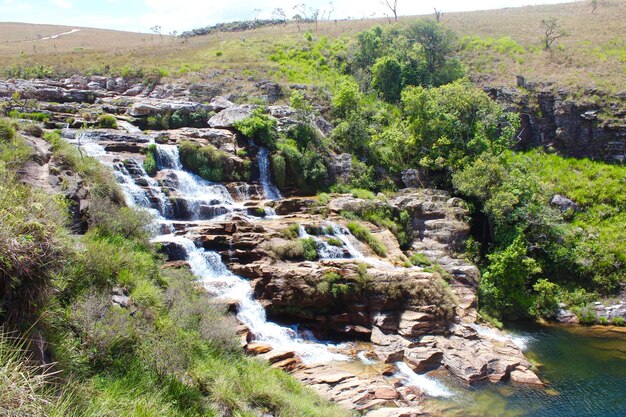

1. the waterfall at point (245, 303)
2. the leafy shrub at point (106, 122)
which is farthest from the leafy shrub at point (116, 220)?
the leafy shrub at point (106, 122)

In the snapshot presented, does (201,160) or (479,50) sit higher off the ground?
(479,50)

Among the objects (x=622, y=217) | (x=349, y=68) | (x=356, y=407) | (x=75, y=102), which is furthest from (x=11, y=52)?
(x=622, y=217)

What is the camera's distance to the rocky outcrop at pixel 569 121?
34.8 m

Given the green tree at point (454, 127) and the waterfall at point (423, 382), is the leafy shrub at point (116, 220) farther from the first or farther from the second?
the green tree at point (454, 127)

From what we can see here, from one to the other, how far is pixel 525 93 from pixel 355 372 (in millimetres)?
36157

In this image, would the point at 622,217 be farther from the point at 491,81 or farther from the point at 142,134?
the point at 142,134

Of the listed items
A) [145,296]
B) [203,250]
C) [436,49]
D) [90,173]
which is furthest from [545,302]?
[436,49]

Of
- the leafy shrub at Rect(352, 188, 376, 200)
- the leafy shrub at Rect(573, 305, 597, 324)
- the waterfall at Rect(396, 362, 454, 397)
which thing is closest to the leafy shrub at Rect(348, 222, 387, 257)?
the leafy shrub at Rect(352, 188, 376, 200)

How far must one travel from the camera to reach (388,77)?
143 feet

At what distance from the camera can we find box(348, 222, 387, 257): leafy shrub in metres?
22.5

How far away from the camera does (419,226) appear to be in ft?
88.6

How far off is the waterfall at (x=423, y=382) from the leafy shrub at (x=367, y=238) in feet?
24.5

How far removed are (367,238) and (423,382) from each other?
910 centimetres

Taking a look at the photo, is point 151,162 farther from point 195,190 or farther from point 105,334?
point 105,334
